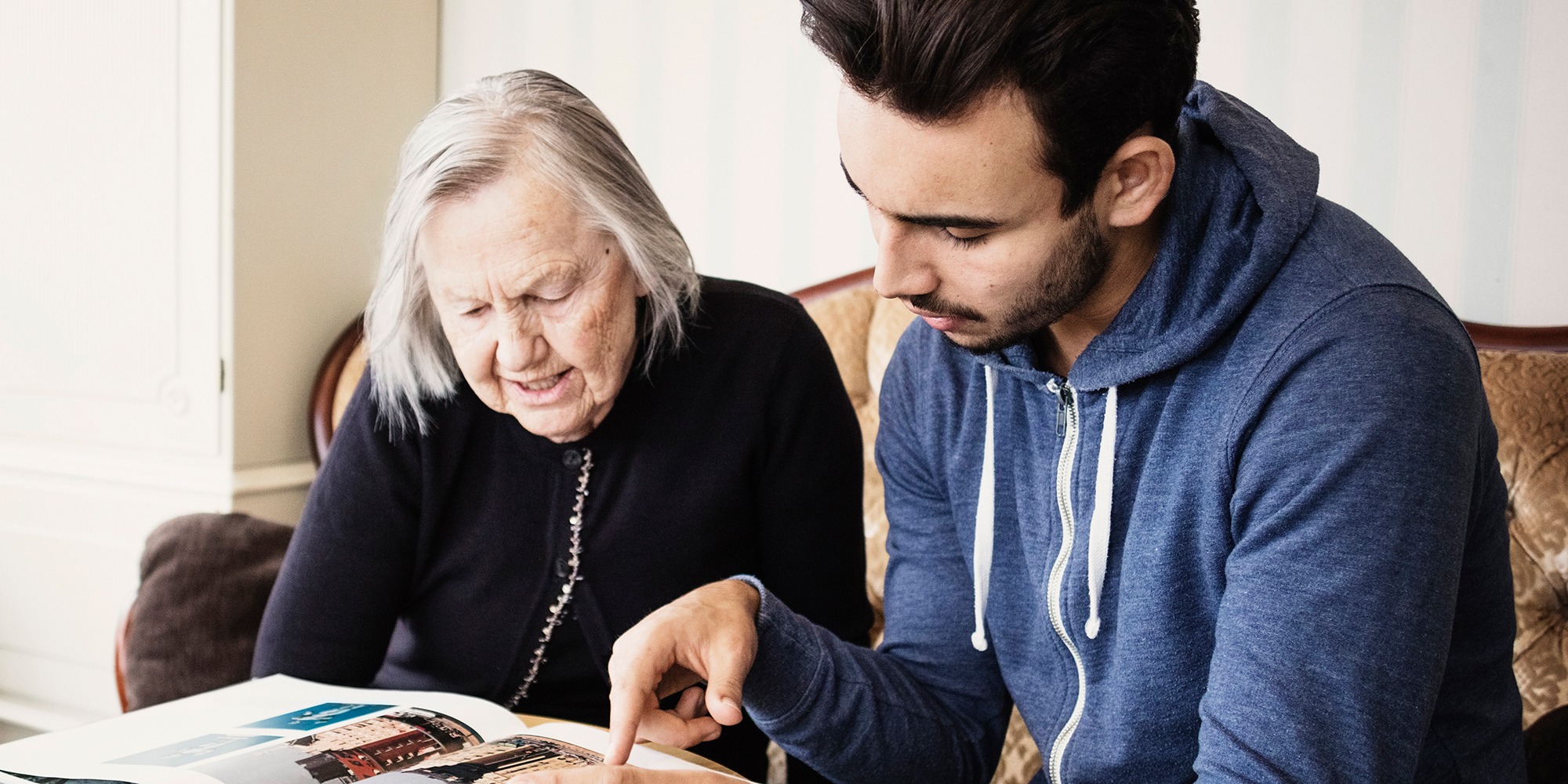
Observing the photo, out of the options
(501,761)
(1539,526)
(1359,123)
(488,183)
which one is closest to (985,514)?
(501,761)

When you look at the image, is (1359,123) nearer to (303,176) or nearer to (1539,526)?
(1539,526)

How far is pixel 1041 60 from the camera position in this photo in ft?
2.46

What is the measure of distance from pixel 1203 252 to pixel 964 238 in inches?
7.0

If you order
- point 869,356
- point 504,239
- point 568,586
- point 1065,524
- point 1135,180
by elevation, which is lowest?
point 568,586

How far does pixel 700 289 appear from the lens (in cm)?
136

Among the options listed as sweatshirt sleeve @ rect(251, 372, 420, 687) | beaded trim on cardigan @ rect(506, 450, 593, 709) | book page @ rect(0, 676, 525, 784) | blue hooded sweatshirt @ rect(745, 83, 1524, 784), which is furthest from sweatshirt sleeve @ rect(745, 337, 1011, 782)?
sweatshirt sleeve @ rect(251, 372, 420, 687)

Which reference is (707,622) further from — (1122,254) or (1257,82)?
(1257,82)

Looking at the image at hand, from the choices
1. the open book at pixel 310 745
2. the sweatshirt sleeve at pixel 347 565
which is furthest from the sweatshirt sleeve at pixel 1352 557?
the sweatshirt sleeve at pixel 347 565

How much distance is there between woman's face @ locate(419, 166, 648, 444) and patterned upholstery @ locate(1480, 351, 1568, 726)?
45.7 inches

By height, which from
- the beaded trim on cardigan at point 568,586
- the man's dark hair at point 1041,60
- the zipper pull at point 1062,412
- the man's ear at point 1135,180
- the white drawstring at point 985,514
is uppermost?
the man's dark hair at point 1041,60

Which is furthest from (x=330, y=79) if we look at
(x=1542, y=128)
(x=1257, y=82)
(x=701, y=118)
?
(x=1542, y=128)

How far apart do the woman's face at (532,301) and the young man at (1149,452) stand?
356mm

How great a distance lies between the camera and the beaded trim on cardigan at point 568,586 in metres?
1.24

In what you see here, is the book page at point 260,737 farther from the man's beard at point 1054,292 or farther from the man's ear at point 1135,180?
the man's ear at point 1135,180
